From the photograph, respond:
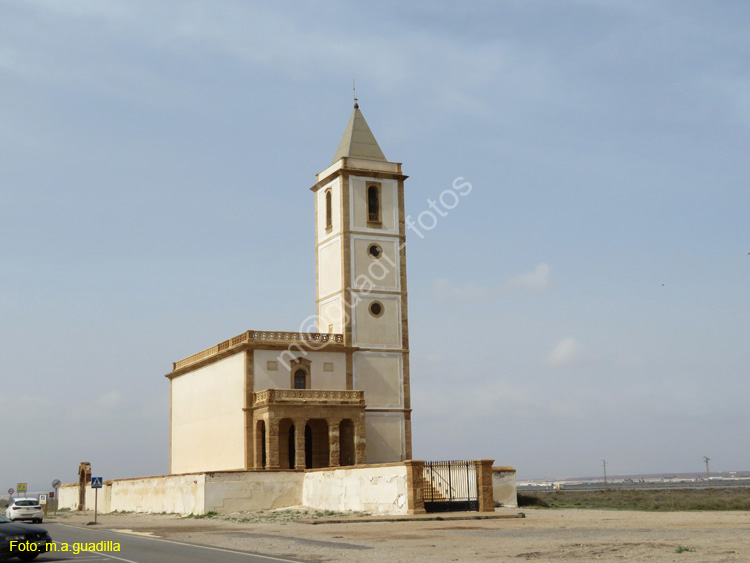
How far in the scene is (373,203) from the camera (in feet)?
182

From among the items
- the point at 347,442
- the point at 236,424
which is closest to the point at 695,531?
the point at 347,442

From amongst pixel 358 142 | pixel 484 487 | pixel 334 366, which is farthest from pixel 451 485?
pixel 358 142

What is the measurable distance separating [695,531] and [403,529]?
8.89 metres

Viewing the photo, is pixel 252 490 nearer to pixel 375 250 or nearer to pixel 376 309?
pixel 376 309

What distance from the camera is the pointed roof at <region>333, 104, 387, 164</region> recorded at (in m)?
55.8

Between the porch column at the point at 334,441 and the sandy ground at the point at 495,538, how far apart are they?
450 inches

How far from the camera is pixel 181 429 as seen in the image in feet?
193

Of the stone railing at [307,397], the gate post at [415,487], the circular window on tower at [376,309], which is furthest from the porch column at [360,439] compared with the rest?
the gate post at [415,487]

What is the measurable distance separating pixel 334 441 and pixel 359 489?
9.71 metres

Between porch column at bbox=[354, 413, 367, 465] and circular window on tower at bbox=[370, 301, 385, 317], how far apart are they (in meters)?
7.08

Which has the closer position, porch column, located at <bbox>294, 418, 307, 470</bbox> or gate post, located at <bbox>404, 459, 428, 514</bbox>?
gate post, located at <bbox>404, 459, 428, 514</bbox>

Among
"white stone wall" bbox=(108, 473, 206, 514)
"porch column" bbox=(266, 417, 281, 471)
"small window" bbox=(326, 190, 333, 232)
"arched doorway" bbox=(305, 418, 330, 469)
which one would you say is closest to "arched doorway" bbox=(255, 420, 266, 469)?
"porch column" bbox=(266, 417, 281, 471)

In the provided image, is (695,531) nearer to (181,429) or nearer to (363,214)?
(363,214)

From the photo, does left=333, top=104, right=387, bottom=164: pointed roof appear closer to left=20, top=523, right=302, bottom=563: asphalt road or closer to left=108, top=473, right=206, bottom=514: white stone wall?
left=108, top=473, right=206, bottom=514: white stone wall
